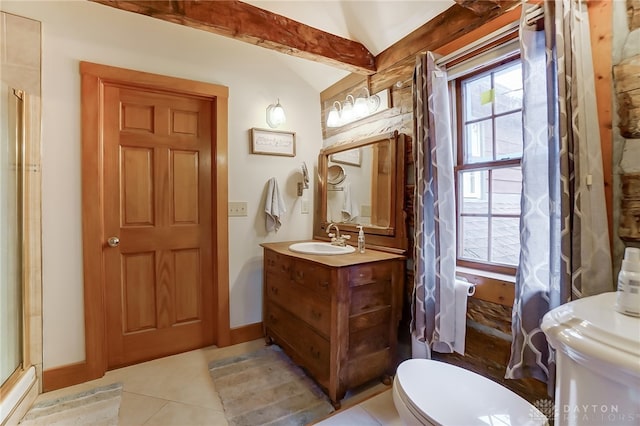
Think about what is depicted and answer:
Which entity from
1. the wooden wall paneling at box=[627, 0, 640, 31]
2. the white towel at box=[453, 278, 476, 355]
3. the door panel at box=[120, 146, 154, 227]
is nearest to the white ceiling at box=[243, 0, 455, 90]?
the wooden wall paneling at box=[627, 0, 640, 31]

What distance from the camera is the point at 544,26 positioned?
3.95 ft

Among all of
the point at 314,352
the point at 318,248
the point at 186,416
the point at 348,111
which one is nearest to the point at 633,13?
the point at 348,111

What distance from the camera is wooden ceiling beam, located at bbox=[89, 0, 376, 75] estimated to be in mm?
1527

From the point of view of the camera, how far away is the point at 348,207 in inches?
94.7

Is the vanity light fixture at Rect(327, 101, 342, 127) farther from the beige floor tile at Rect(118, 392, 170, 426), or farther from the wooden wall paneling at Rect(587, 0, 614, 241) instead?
the beige floor tile at Rect(118, 392, 170, 426)

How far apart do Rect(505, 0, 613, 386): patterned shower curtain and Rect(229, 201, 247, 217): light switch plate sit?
1.90 meters

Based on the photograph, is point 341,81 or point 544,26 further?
point 341,81

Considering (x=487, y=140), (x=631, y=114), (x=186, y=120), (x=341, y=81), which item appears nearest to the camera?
(x=631, y=114)

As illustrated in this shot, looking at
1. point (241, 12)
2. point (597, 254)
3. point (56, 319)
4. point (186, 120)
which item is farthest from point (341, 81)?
point (56, 319)

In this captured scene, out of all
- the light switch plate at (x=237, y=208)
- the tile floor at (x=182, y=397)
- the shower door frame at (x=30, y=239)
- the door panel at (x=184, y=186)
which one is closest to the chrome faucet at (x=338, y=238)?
the light switch plate at (x=237, y=208)

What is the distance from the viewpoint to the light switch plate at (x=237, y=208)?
7.84 ft

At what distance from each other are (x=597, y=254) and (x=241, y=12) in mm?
2062

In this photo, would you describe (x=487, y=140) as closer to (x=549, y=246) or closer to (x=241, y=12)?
(x=549, y=246)

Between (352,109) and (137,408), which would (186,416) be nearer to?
(137,408)
